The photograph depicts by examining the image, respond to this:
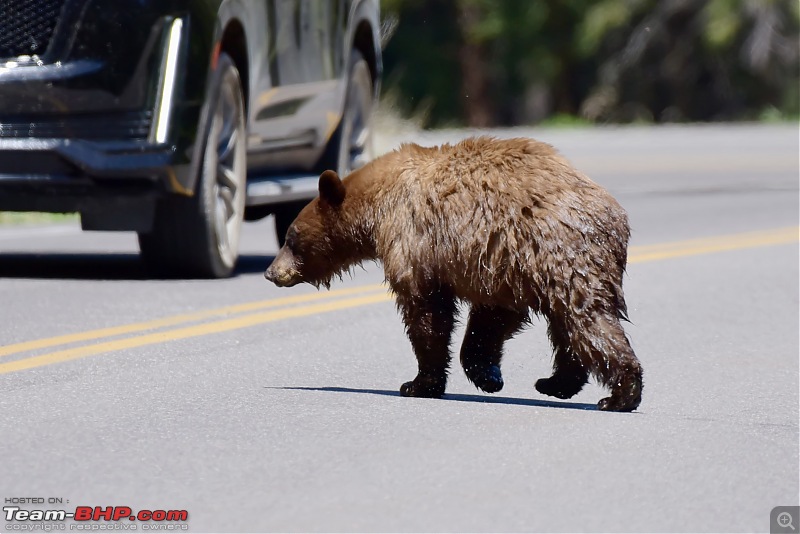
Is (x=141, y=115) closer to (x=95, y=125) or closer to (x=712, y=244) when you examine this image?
(x=95, y=125)

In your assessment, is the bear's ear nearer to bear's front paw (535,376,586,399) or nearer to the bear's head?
the bear's head

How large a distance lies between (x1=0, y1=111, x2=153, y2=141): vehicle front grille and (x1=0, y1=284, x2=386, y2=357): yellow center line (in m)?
1.17

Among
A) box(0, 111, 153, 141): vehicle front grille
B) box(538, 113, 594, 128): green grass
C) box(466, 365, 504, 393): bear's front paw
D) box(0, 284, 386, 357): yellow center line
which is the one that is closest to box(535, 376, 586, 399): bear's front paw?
box(466, 365, 504, 393): bear's front paw

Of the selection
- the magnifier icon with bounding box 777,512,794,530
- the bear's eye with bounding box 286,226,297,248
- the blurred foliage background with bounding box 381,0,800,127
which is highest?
the magnifier icon with bounding box 777,512,794,530

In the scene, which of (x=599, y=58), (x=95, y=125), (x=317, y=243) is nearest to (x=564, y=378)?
(x=317, y=243)

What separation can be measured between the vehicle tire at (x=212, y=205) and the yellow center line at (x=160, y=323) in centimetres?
70

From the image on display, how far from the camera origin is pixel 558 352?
6.98 meters

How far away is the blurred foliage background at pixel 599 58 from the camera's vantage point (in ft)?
116

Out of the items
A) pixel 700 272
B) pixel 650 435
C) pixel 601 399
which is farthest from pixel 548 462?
pixel 700 272

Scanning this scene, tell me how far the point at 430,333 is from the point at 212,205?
3879mm

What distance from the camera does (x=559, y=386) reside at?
23.2 feet

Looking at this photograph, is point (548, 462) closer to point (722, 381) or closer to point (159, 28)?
point (722, 381)

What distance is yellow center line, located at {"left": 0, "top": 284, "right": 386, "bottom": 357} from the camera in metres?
8.16

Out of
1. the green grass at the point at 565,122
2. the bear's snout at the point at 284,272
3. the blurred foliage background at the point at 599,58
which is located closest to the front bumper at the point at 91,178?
the bear's snout at the point at 284,272
